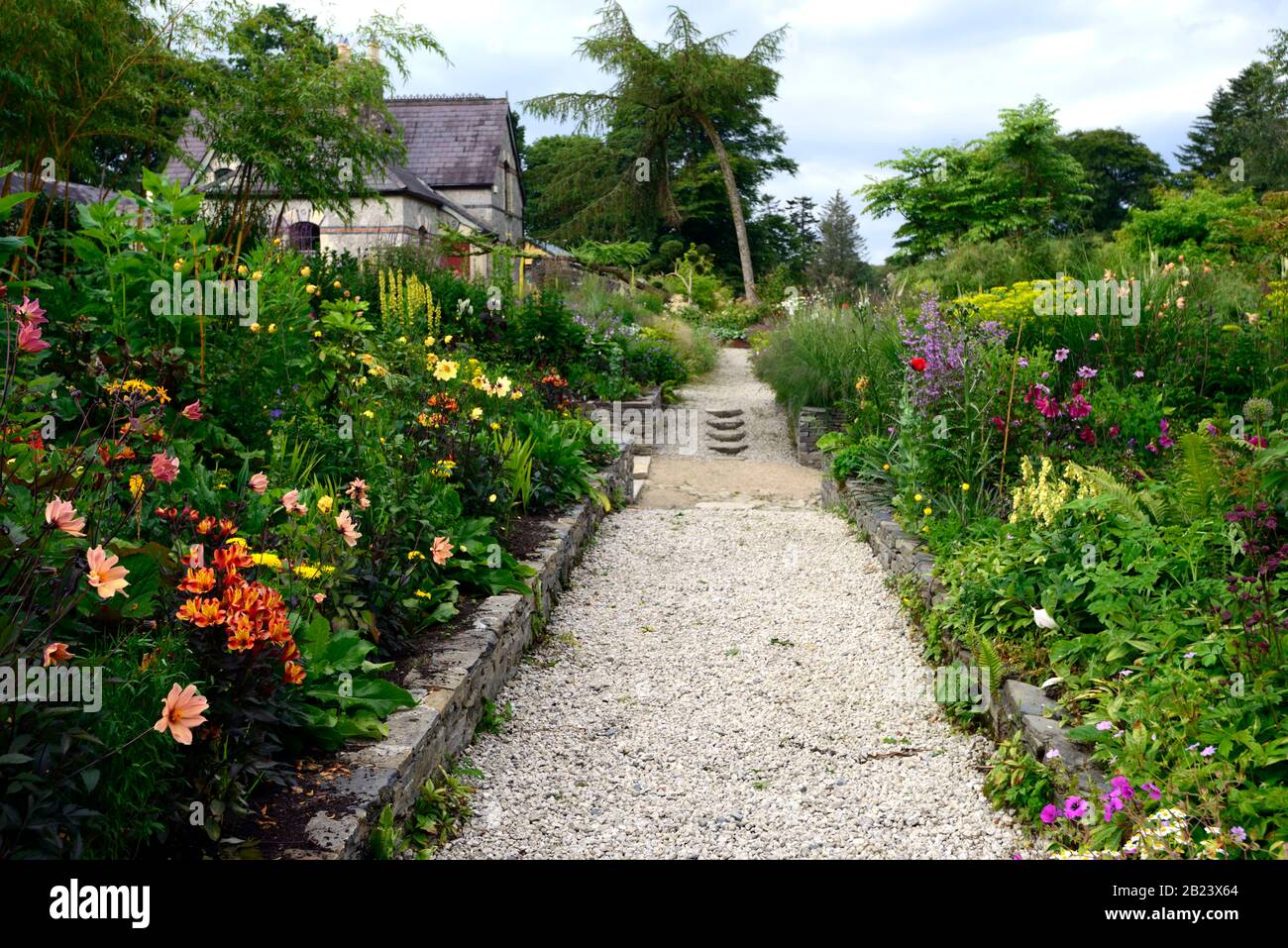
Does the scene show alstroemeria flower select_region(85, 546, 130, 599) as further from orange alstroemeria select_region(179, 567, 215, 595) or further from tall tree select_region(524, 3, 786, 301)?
tall tree select_region(524, 3, 786, 301)

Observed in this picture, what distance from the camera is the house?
1986 centimetres

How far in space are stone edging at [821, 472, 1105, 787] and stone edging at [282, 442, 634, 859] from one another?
1.86 meters

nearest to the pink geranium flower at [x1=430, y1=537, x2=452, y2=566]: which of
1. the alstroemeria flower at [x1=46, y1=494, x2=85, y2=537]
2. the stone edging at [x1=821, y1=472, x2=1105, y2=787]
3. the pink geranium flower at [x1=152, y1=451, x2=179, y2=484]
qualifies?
the pink geranium flower at [x1=152, y1=451, x2=179, y2=484]

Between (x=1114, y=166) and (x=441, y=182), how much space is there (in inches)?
1042

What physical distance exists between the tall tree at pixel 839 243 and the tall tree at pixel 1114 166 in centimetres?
844

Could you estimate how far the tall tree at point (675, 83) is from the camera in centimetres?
2564

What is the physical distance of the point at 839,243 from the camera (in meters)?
36.3

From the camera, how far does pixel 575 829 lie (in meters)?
2.89

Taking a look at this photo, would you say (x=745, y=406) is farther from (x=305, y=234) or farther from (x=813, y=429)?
(x=305, y=234)

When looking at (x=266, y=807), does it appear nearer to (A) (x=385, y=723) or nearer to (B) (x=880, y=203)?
(A) (x=385, y=723)

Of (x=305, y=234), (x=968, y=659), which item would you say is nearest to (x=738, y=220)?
(x=305, y=234)

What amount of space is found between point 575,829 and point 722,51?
26715mm

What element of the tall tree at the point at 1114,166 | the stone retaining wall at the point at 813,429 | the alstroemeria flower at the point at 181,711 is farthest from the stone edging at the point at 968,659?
the tall tree at the point at 1114,166
